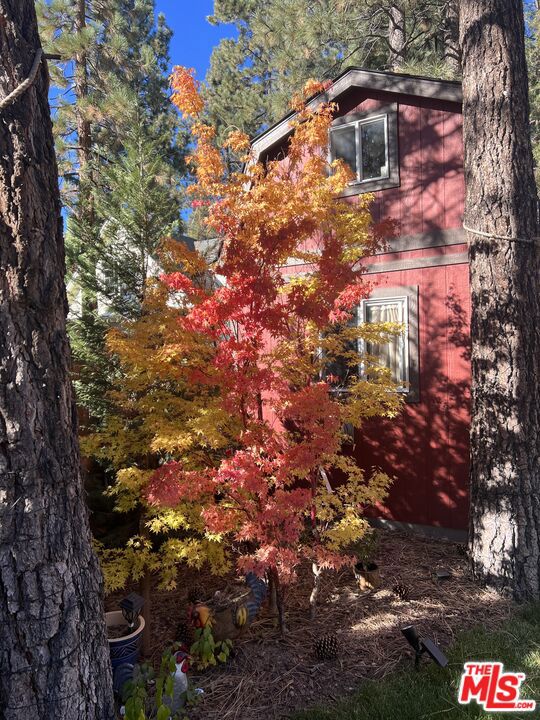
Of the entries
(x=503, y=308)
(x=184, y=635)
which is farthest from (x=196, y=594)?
(x=503, y=308)

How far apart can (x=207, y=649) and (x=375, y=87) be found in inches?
282

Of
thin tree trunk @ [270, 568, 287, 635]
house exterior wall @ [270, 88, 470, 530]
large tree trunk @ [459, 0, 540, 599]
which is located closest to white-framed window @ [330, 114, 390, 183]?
house exterior wall @ [270, 88, 470, 530]

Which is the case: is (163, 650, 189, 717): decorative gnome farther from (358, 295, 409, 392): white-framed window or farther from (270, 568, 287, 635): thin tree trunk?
(358, 295, 409, 392): white-framed window

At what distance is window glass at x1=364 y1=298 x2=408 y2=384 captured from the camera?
23.2ft

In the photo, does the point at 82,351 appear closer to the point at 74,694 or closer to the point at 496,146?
the point at 74,694

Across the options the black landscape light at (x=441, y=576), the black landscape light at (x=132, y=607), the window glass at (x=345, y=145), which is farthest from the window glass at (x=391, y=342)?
the black landscape light at (x=132, y=607)

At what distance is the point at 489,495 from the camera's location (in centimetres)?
511

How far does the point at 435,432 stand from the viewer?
22.3 ft

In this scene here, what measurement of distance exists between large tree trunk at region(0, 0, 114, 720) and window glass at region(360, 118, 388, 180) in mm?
5414

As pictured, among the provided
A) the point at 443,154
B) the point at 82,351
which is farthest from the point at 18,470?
the point at 443,154

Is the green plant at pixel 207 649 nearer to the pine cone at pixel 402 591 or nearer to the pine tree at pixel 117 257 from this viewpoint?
the pine cone at pixel 402 591

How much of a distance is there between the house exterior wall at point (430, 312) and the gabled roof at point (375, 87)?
143 mm

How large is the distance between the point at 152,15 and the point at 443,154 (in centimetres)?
1829

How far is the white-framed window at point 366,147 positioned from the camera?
7309mm
